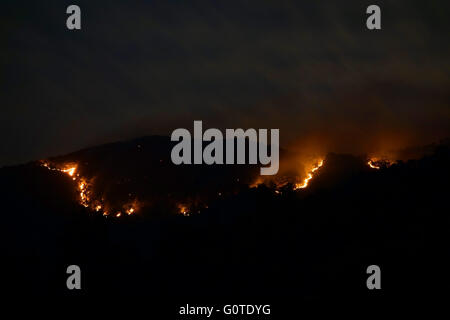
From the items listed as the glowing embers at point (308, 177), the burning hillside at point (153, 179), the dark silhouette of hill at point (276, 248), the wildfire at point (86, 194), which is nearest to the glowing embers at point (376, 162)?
the burning hillside at point (153, 179)

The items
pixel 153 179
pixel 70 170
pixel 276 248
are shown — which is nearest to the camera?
pixel 276 248

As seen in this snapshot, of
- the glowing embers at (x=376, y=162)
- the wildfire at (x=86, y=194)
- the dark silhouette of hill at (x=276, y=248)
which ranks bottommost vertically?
the dark silhouette of hill at (x=276, y=248)

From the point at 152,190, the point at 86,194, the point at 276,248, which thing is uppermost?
the point at 152,190

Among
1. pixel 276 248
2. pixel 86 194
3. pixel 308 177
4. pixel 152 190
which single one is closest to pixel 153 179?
pixel 152 190

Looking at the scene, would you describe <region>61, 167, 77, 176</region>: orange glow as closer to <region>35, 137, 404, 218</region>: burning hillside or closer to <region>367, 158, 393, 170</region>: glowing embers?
<region>35, 137, 404, 218</region>: burning hillside

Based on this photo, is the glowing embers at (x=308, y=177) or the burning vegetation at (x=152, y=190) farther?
the burning vegetation at (x=152, y=190)

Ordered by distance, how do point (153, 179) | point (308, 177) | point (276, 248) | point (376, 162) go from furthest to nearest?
1. point (376, 162)
2. point (153, 179)
3. point (308, 177)
4. point (276, 248)

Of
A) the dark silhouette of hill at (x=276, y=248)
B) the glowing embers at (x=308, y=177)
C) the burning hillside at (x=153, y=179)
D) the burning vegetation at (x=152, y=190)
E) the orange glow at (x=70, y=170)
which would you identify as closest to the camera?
the dark silhouette of hill at (x=276, y=248)

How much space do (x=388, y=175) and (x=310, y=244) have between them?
11.9 meters

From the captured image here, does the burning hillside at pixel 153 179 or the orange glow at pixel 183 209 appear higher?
the burning hillside at pixel 153 179

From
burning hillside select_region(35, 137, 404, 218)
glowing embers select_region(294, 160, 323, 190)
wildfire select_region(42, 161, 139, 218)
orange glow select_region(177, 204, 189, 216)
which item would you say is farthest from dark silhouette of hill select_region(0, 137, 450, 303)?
glowing embers select_region(294, 160, 323, 190)

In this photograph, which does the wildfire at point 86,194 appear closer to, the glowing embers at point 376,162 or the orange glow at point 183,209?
the orange glow at point 183,209

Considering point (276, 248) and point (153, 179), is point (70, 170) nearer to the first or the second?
point (153, 179)
